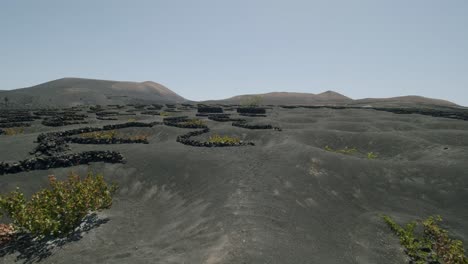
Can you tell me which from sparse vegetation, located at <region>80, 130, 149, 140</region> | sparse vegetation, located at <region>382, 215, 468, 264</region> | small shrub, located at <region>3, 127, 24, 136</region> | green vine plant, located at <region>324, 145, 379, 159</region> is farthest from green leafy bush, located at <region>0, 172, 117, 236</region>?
small shrub, located at <region>3, 127, 24, 136</region>

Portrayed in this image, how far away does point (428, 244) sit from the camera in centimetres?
1516

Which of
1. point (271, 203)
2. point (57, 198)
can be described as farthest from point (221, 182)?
point (57, 198)

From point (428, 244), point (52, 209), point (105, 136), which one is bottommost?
point (428, 244)

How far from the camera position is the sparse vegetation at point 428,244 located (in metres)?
13.2

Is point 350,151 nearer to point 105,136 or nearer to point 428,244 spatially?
point 428,244

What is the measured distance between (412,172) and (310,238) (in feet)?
46.4

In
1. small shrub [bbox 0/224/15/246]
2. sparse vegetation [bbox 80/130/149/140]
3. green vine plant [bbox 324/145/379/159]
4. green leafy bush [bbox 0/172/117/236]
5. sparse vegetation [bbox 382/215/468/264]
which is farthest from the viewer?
sparse vegetation [bbox 80/130/149/140]

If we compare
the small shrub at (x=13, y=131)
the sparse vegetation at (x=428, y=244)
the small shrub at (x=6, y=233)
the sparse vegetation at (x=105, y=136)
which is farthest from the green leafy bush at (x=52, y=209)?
the small shrub at (x=13, y=131)

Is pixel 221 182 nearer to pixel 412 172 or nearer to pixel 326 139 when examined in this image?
pixel 412 172

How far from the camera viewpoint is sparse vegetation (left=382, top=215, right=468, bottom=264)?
43.2 ft

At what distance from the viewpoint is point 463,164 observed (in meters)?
25.4

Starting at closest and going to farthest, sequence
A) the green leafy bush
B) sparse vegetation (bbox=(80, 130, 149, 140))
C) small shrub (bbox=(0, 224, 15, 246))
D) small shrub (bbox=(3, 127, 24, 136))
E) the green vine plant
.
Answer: the green leafy bush < small shrub (bbox=(0, 224, 15, 246)) < the green vine plant < sparse vegetation (bbox=(80, 130, 149, 140)) < small shrub (bbox=(3, 127, 24, 136))

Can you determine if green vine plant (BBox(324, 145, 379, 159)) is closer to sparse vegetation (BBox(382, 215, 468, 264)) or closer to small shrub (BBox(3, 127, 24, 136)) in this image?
sparse vegetation (BBox(382, 215, 468, 264))

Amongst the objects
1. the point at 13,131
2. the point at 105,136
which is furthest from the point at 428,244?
A: the point at 13,131
